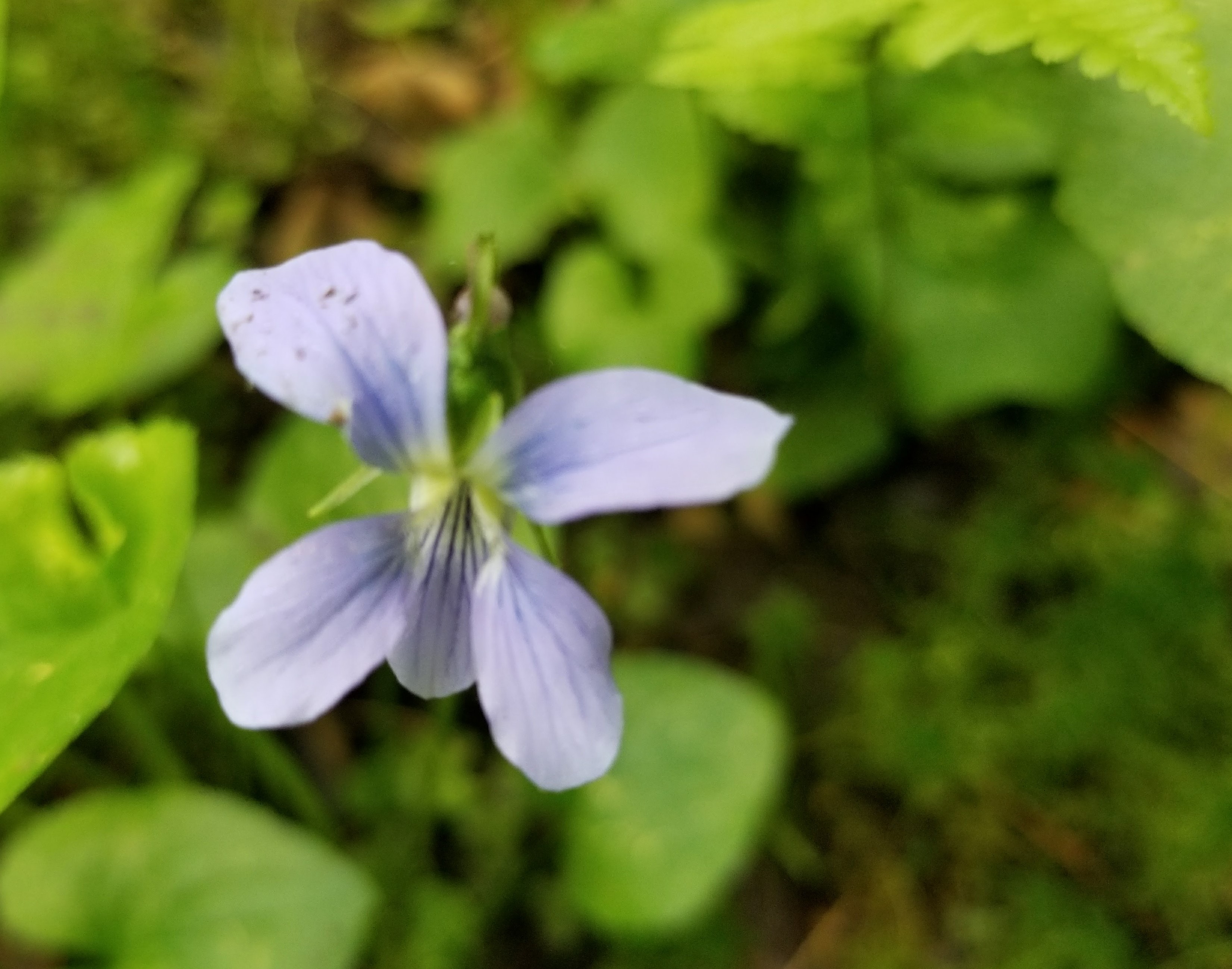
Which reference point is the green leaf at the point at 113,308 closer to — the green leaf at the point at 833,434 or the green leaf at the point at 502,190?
the green leaf at the point at 502,190

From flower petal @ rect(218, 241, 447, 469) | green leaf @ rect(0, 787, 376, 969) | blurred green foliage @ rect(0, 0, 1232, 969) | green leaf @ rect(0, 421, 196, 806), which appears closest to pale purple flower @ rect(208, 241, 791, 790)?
flower petal @ rect(218, 241, 447, 469)

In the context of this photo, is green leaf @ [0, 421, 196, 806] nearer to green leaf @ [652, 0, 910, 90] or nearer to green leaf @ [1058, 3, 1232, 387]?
green leaf @ [652, 0, 910, 90]

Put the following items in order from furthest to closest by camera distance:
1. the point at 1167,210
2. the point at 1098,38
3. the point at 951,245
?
1. the point at 951,245
2. the point at 1167,210
3. the point at 1098,38

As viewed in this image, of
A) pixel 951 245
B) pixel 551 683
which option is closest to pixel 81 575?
pixel 551 683

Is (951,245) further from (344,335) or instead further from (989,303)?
(344,335)

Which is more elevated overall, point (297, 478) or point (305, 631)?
point (305, 631)

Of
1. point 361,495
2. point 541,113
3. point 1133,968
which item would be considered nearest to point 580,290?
point 541,113
